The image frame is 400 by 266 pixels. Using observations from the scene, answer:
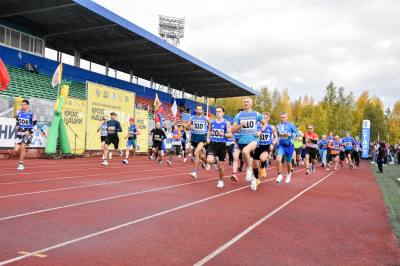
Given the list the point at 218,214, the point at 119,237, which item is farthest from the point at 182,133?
the point at 119,237

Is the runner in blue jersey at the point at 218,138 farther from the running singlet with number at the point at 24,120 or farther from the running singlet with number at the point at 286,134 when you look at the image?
the running singlet with number at the point at 24,120

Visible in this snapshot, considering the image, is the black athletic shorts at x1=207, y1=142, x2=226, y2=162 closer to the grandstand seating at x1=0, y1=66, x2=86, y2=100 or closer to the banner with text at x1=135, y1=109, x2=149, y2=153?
the grandstand seating at x1=0, y1=66, x2=86, y2=100

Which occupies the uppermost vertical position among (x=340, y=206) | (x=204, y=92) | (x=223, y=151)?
(x=204, y=92)

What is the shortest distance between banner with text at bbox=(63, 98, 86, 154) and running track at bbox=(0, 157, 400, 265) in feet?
38.6

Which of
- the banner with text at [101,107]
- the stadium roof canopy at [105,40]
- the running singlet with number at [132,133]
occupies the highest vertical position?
the stadium roof canopy at [105,40]

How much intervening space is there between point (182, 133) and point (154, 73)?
19343 mm

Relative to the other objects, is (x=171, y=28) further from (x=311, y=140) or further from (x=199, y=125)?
(x=199, y=125)

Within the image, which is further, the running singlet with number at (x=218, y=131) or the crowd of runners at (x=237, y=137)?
the running singlet with number at (x=218, y=131)

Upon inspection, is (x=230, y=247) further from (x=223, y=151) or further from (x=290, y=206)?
(x=223, y=151)

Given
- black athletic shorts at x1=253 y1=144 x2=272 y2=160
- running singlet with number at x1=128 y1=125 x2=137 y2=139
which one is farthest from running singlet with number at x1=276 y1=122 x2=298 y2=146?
running singlet with number at x1=128 y1=125 x2=137 y2=139

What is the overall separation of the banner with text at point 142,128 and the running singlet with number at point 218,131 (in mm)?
17891

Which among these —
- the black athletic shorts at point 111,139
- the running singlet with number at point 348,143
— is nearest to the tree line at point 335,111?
the running singlet with number at point 348,143

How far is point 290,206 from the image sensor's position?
26.7 ft

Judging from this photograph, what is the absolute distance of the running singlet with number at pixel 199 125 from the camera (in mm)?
12906
